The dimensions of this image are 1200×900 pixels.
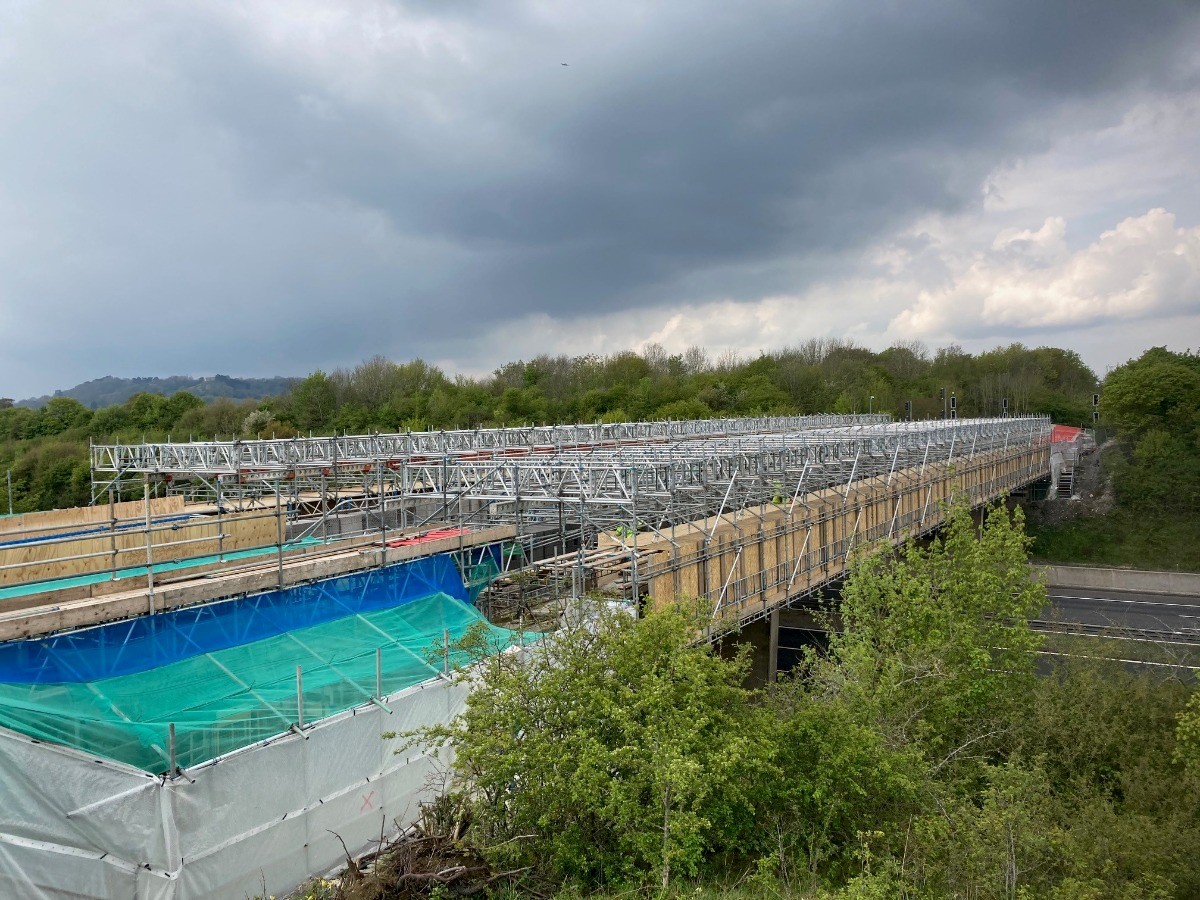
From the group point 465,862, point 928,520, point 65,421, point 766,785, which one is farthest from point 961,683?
point 65,421

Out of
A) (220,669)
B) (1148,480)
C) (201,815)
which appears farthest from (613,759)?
(1148,480)

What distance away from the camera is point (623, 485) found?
56.2 ft

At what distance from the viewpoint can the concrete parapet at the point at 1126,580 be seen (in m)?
40.5

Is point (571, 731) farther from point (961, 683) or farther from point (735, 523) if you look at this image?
point (735, 523)

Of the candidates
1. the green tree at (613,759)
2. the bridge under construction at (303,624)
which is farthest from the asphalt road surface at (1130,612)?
the green tree at (613,759)

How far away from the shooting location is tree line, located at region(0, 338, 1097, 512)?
229ft

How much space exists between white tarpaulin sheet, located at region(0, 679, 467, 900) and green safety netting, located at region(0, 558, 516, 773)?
0.35 meters

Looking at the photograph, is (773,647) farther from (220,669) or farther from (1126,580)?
(1126,580)

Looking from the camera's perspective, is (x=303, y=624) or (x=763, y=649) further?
(x=763, y=649)

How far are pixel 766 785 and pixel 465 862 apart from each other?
3998 mm

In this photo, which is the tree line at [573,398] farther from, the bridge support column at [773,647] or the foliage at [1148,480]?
the bridge support column at [773,647]

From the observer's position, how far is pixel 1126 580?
41688mm

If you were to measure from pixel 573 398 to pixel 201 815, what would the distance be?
69.5 m

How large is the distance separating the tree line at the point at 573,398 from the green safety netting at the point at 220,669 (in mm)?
49510
